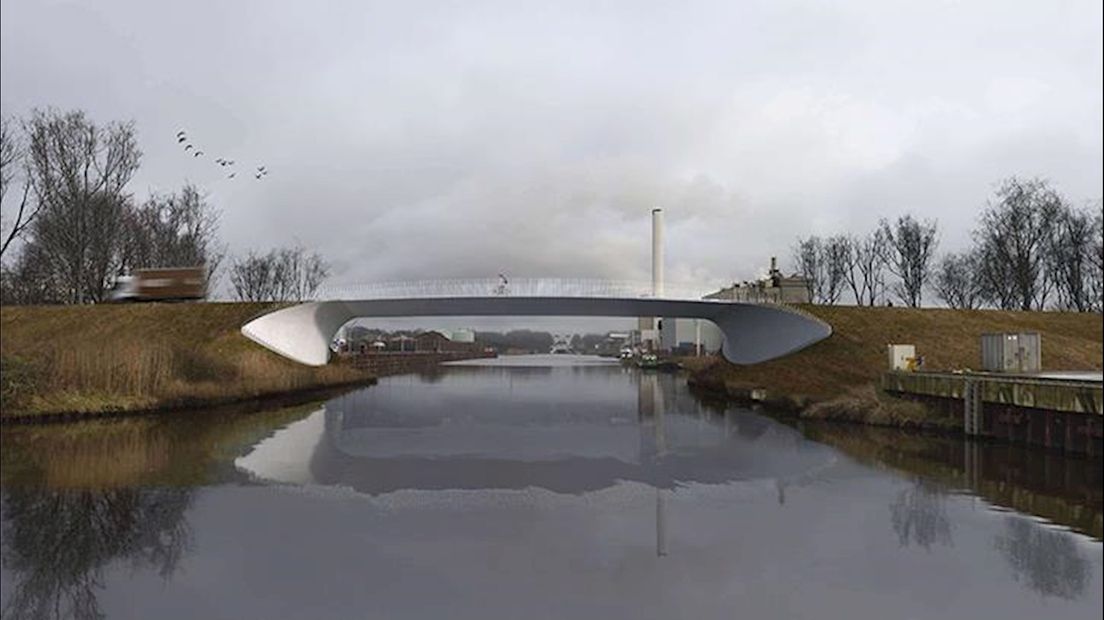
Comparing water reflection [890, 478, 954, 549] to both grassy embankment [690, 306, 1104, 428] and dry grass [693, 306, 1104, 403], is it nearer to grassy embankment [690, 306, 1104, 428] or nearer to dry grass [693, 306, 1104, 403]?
grassy embankment [690, 306, 1104, 428]

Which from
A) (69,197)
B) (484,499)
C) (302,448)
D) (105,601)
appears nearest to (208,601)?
(105,601)

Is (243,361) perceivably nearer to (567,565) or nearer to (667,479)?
(667,479)

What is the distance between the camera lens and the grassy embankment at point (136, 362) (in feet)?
93.1

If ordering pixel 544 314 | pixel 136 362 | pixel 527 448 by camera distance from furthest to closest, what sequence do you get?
pixel 544 314, pixel 136 362, pixel 527 448

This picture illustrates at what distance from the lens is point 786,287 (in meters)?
63.7

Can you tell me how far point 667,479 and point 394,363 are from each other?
75337 millimetres

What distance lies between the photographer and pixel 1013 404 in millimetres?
19828

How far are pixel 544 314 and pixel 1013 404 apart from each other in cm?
4145

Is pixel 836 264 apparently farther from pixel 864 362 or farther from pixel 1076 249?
pixel 1076 249

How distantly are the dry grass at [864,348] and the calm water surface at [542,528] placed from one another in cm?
1214

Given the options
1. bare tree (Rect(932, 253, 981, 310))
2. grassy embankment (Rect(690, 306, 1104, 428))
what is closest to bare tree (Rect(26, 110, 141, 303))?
grassy embankment (Rect(690, 306, 1104, 428))

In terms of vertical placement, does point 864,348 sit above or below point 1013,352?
A: below

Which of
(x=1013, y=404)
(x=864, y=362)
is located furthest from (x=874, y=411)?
(x=864, y=362)

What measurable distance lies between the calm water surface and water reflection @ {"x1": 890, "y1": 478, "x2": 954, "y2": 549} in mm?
83
